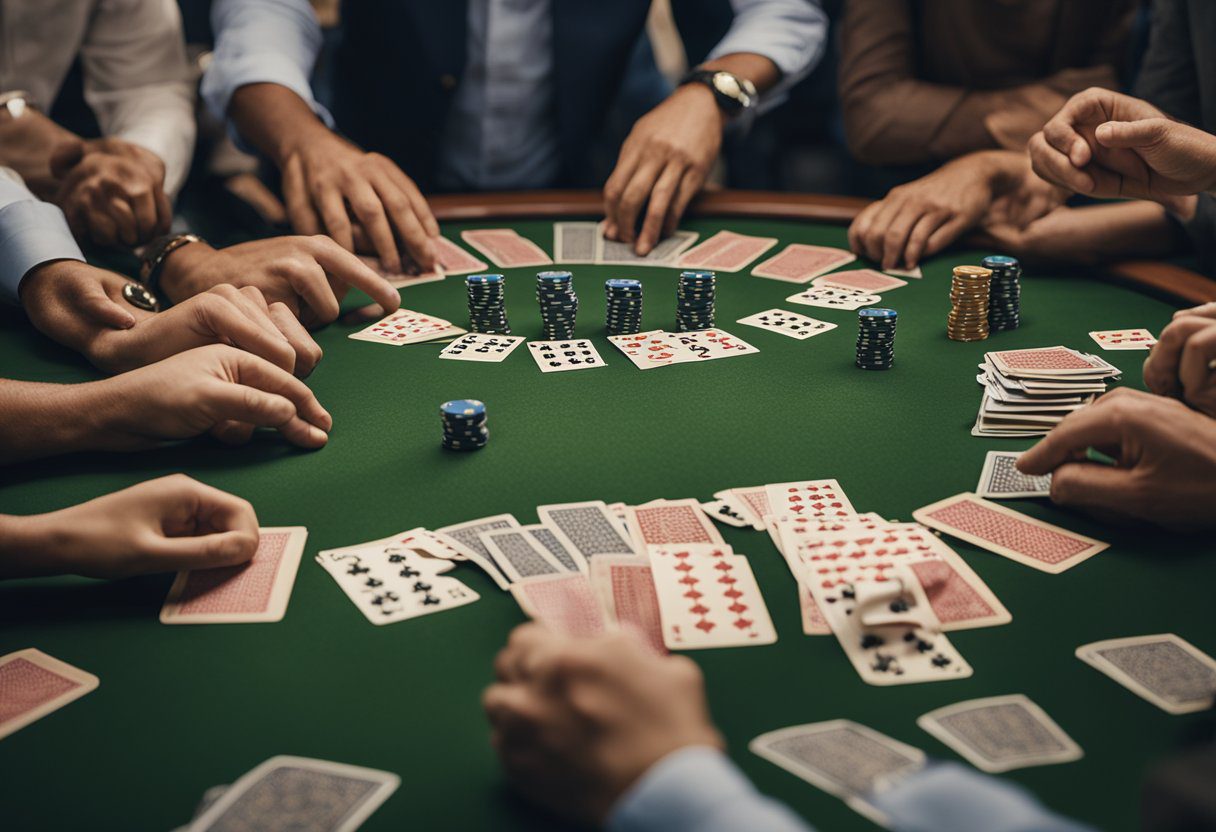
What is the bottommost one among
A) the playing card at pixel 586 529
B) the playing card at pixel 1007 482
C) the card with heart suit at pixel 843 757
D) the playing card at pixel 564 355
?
the card with heart suit at pixel 843 757

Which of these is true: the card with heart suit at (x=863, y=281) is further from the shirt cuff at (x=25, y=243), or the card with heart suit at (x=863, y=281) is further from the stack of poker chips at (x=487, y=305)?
the shirt cuff at (x=25, y=243)

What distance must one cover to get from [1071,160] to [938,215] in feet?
1.66

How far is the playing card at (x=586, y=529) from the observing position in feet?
4.39

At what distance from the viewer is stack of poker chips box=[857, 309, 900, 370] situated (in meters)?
1.90

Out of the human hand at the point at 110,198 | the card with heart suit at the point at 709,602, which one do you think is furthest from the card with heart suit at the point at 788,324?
the human hand at the point at 110,198

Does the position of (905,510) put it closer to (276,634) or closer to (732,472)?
(732,472)

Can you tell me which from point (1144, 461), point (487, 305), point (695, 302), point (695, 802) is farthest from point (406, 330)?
point (695, 802)

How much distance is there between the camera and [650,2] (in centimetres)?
328

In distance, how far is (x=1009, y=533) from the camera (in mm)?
1385

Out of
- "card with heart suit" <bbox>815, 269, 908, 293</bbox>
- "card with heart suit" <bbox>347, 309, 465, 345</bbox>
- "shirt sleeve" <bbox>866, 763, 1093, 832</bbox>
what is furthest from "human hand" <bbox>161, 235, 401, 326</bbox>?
"shirt sleeve" <bbox>866, 763, 1093, 832</bbox>

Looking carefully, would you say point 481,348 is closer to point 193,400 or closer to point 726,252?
point 193,400

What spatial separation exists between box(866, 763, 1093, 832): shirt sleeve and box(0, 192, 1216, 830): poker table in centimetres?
7

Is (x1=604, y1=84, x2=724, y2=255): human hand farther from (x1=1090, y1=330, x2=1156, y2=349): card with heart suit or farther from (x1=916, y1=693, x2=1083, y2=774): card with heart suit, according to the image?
(x1=916, y1=693, x2=1083, y2=774): card with heart suit

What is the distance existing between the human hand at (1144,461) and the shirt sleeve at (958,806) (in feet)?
2.17
